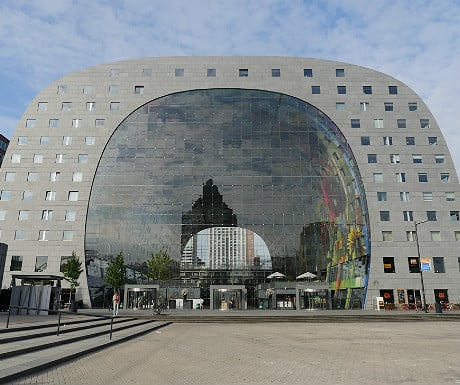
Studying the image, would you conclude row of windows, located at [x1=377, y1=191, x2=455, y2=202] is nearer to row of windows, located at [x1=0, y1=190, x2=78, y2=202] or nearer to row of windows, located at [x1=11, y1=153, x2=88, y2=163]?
row of windows, located at [x1=11, y1=153, x2=88, y2=163]

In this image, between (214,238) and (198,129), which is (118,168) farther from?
(214,238)

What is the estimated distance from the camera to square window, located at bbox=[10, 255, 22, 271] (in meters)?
47.2

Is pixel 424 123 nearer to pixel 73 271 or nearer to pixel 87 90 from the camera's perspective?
pixel 87 90

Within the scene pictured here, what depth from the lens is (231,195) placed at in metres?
50.1

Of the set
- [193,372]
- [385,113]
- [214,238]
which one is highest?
[385,113]

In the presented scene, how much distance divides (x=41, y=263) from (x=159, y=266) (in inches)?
634

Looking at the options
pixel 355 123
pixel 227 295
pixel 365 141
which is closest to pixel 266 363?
pixel 227 295

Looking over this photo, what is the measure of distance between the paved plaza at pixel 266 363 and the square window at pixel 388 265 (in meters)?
32.5

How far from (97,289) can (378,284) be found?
3590cm

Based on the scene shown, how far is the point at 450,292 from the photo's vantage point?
1836 inches

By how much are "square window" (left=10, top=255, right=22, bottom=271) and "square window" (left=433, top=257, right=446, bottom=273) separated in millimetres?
53694

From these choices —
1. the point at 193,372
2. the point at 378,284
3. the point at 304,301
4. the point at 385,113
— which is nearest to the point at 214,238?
the point at 304,301

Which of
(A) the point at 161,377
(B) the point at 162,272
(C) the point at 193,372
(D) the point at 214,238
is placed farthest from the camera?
(D) the point at 214,238

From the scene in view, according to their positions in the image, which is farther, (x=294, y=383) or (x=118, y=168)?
(x=118, y=168)
